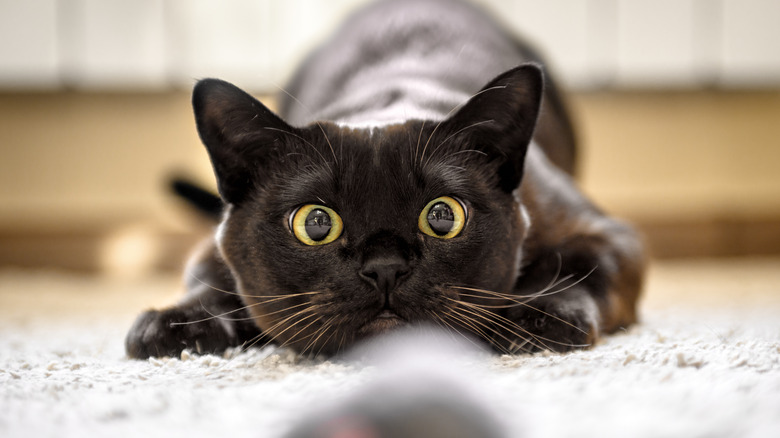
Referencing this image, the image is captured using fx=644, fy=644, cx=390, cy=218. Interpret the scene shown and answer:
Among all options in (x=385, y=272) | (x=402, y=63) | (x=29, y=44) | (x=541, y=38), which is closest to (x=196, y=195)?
(x=402, y=63)

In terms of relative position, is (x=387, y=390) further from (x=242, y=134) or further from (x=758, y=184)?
(x=758, y=184)

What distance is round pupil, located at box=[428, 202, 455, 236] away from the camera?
0.94 m

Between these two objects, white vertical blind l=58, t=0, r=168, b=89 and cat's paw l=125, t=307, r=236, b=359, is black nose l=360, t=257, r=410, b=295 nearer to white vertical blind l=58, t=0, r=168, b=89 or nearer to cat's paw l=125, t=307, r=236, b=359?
cat's paw l=125, t=307, r=236, b=359

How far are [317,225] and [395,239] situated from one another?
0.12 meters

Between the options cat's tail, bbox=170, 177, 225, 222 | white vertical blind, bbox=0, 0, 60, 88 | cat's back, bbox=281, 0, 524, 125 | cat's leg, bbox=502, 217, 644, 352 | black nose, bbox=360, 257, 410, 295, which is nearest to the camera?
black nose, bbox=360, 257, 410, 295

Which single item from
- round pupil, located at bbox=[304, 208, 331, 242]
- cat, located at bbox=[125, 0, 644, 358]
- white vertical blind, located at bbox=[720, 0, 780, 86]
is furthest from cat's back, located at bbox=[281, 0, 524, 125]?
white vertical blind, located at bbox=[720, 0, 780, 86]

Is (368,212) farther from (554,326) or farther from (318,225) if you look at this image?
(554,326)

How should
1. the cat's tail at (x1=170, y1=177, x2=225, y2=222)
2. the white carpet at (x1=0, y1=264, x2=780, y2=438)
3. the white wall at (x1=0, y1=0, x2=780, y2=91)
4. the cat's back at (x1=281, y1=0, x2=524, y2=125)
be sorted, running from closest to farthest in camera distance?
the white carpet at (x1=0, y1=264, x2=780, y2=438), the cat's back at (x1=281, y1=0, x2=524, y2=125), the cat's tail at (x1=170, y1=177, x2=225, y2=222), the white wall at (x1=0, y1=0, x2=780, y2=91)

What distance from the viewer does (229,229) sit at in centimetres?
108

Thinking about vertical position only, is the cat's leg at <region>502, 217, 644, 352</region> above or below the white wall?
below

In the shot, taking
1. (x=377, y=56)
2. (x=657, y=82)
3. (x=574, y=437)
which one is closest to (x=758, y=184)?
(x=657, y=82)

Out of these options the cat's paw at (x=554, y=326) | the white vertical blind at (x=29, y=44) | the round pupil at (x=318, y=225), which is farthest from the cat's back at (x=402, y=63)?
the white vertical blind at (x=29, y=44)

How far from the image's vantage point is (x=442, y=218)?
948 millimetres

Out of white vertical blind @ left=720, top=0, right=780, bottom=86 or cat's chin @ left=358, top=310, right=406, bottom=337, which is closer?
cat's chin @ left=358, top=310, right=406, bottom=337
